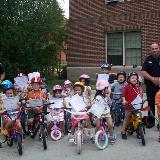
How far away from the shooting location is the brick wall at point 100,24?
72.6 ft

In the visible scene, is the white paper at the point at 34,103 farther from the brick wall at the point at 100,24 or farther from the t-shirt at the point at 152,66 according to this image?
the brick wall at the point at 100,24

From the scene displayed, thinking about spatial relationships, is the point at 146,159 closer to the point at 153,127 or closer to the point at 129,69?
the point at 153,127

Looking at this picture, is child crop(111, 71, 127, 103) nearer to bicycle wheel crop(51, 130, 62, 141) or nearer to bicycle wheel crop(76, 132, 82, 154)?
bicycle wheel crop(51, 130, 62, 141)

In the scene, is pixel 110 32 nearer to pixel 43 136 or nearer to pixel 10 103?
pixel 10 103

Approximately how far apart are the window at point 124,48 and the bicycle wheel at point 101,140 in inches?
576

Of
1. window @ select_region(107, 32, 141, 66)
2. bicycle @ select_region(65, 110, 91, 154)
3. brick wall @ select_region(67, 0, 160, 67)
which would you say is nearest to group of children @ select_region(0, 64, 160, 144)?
bicycle @ select_region(65, 110, 91, 154)

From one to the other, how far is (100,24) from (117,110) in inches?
554

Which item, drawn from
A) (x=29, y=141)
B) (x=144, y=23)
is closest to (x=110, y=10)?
(x=144, y=23)

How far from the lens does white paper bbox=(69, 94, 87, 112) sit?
8.76 m

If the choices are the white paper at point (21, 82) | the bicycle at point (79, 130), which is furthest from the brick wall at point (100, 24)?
the bicycle at point (79, 130)

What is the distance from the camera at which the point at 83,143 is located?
9.01 metres

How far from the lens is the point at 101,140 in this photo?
860cm

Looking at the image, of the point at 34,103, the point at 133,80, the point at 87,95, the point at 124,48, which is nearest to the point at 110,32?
the point at 124,48

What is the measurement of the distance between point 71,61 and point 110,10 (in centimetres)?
393
